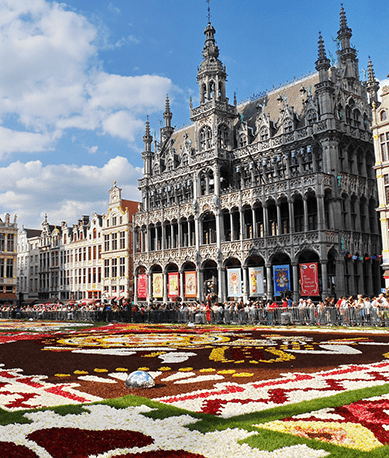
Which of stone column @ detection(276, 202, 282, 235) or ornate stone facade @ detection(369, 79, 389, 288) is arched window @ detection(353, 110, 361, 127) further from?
stone column @ detection(276, 202, 282, 235)

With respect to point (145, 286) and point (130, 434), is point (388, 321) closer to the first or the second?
point (130, 434)

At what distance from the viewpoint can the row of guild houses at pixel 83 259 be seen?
213ft

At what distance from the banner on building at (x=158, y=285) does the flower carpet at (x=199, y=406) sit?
3979 cm

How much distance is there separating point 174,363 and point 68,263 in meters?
68.4

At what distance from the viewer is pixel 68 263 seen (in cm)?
7700

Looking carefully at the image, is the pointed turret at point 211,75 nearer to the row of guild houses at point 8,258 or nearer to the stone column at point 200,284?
the stone column at point 200,284

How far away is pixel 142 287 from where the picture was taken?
5559 cm

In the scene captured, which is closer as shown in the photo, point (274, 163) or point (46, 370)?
point (46, 370)

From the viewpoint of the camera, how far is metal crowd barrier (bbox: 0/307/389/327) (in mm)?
23750

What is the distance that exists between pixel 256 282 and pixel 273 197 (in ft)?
25.7

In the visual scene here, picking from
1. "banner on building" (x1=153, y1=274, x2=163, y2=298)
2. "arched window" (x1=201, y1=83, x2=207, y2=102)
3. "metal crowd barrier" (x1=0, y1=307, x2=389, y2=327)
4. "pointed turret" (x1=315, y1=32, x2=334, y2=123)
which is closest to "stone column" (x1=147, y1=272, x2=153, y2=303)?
"banner on building" (x1=153, y1=274, x2=163, y2=298)

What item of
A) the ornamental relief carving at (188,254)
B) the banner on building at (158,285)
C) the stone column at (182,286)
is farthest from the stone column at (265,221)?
the banner on building at (158,285)

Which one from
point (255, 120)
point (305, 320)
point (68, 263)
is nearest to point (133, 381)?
point (305, 320)

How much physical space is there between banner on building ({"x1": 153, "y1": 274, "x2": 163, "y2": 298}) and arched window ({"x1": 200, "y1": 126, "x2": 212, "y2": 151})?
49.9 ft
